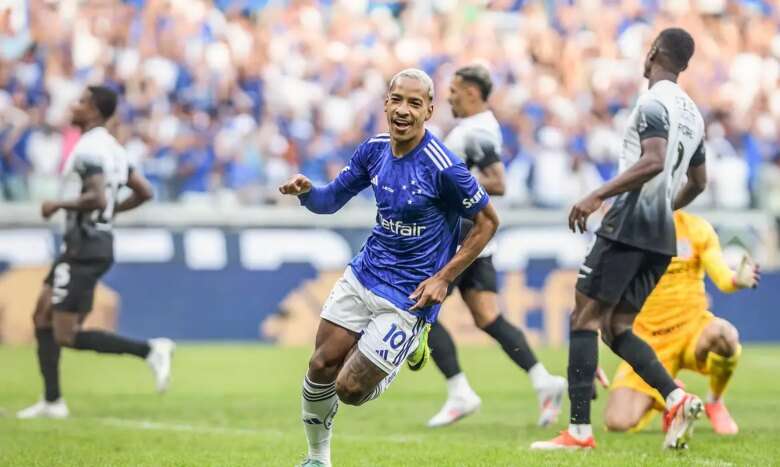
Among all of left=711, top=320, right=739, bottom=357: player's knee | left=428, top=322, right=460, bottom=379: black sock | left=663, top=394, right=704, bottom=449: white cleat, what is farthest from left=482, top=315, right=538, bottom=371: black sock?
left=663, top=394, right=704, bottom=449: white cleat

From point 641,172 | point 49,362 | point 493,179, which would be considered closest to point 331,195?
point 641,172

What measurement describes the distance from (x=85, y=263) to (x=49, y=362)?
0.91 metres

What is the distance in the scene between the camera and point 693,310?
9977 millimetres

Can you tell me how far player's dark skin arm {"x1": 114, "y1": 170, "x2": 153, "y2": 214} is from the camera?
1163 centimetres

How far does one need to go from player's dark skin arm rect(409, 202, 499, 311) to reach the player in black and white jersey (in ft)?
16.0

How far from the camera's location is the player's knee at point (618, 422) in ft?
31.9

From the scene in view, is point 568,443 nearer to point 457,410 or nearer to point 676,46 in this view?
point 457,410

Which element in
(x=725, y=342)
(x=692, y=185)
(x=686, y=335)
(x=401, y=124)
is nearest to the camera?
(x=401, y=124)

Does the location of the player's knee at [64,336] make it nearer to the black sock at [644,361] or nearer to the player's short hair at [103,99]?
the player's short hair at [103,99]

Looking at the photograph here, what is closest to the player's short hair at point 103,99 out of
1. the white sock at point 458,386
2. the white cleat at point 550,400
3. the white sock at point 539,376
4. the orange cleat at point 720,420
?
the white sock at point 458,386

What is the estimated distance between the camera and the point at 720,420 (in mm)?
9664

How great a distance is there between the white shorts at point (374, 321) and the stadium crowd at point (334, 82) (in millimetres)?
11386

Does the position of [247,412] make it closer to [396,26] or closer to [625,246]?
[625,246]

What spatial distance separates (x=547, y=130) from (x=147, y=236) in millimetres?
6502
